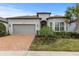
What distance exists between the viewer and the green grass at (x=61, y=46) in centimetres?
1406

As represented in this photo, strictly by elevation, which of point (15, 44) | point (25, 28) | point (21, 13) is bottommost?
point (15, 44)

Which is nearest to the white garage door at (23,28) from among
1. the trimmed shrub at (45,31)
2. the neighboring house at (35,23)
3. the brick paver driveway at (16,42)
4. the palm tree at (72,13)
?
the neighboring house at (35,23)

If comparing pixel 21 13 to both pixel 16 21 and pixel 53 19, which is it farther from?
pixel 53 19

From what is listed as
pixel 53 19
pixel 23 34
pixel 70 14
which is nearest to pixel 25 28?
pixel 23 34

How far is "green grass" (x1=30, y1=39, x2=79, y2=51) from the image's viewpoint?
1406 centimetres

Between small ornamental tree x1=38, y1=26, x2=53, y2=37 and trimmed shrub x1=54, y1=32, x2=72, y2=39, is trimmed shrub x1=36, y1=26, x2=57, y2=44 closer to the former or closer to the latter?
small ornamental tree x1=38, y1=26, x2=53, y2=37

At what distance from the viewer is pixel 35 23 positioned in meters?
14.5

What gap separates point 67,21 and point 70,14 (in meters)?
0.47

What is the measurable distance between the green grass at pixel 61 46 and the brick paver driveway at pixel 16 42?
443mm

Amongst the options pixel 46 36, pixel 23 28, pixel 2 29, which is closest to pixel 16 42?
pixel 23 28

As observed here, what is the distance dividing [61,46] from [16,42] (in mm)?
2726

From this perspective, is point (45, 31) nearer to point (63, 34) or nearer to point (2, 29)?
point (63, 34)

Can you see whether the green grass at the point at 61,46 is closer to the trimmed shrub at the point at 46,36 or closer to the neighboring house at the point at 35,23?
the trimmed shrub at the point at 46,36

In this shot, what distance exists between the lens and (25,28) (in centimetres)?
1486
